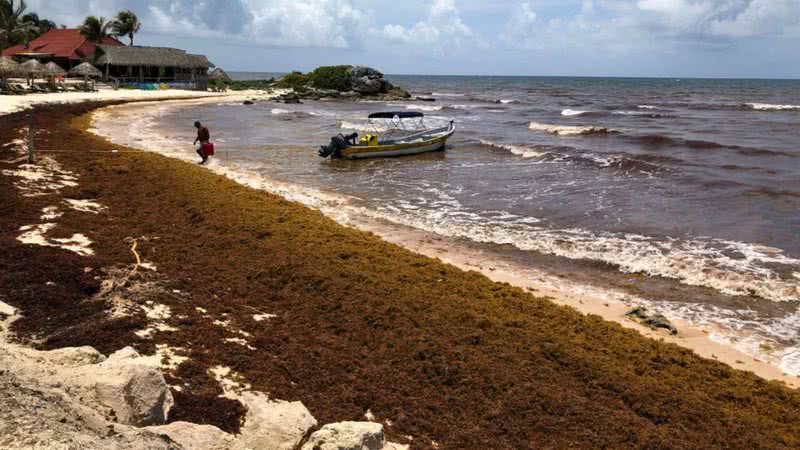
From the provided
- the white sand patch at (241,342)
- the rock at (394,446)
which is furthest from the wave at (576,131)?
the rock at (394,446)

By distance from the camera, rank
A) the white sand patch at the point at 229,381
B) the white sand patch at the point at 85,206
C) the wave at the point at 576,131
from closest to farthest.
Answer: the white sand patch at the point at 229,381, the white sand patch at the point at 85,206, the wave at the point at 576,131

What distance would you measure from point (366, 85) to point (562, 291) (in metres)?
75.4

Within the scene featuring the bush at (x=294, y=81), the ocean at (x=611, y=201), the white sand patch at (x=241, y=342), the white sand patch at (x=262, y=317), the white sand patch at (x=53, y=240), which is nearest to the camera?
the white sand patch at (x=241, y=342)

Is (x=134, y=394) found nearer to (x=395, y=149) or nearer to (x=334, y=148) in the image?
(x=334, y=148)

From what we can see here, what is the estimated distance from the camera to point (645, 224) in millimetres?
15688

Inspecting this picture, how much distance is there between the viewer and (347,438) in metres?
4.29

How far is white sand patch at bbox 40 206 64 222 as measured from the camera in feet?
34.7

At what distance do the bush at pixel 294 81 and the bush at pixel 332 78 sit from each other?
5.74 ft

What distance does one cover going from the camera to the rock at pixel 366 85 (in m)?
82.6

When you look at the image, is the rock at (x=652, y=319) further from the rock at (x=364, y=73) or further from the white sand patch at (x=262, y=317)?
the rock at (x=364, y=73)

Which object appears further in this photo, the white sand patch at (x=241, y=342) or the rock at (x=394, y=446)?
the white sand patch at (x=241, y=342)

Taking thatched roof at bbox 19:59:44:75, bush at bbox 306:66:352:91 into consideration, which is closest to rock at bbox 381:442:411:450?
thatched roof at bbox 19:59:44:75

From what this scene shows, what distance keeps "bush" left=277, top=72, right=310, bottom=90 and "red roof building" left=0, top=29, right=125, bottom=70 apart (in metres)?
28.9

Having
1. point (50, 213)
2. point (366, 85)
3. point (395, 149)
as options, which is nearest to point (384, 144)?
point (395, 149)
